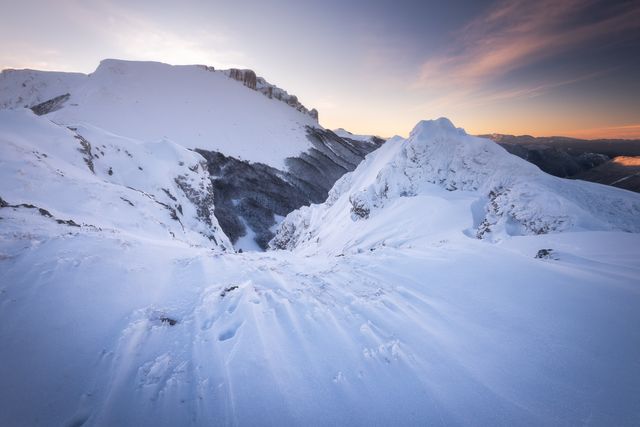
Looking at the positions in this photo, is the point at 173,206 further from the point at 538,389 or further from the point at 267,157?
the point at 267,157

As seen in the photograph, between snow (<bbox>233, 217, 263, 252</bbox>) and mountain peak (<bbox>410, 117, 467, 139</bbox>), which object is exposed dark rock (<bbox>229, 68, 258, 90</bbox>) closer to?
snow (<bbox>233, 217, 263, 252</bbox>)

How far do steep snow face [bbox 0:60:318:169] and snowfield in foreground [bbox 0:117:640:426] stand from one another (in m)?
38.7

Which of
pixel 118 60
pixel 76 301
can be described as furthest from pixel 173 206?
pixel 118 60

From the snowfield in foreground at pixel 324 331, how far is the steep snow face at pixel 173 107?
1523 inches

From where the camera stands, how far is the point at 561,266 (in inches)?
176

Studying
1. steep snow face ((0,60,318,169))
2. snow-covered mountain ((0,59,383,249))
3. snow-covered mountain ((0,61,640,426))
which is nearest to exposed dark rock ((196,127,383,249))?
snow-covered mountain ((0,59,383,249))

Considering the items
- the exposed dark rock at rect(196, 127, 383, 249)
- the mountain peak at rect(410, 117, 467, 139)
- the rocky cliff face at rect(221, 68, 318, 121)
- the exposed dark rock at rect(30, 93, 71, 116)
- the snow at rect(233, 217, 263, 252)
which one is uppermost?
the rocky cliff face at rect(221, 68, 318, 121)

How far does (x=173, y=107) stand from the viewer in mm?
47438

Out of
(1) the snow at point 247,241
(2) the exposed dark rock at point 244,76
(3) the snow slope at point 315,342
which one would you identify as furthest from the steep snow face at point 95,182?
(2) the exposed dark rock at point 244,76

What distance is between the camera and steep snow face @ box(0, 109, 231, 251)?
7.19 metres

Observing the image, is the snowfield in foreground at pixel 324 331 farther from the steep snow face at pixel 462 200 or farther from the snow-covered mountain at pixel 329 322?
the steep snow face at pixel 462 200

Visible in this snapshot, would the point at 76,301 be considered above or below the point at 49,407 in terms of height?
above

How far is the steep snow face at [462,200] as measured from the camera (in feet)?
24.0

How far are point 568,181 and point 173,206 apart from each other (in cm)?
2141
